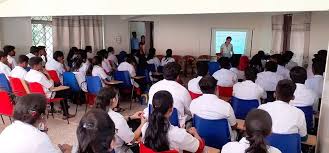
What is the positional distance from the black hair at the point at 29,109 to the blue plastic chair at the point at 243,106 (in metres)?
2.42

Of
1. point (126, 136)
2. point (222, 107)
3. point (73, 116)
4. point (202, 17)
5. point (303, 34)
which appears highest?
point (202, 17)

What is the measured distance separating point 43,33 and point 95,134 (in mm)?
8020

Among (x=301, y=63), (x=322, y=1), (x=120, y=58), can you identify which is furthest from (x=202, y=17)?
(x=322, y=1)

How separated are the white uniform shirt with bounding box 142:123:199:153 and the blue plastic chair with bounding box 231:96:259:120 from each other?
157 centimetres

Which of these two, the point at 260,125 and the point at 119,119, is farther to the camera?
the point at 119,119

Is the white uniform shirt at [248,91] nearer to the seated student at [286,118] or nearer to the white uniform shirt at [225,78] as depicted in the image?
the seated student at [286,118]

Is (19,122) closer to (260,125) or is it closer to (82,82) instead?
(260,125)

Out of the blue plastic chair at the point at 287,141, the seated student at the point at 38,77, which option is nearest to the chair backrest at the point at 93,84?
the seated student at the point at 38,77

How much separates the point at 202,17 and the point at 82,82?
19.7ft

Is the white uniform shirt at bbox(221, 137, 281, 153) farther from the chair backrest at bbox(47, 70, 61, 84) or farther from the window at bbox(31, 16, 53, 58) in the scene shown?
the window at bbox(31, 16, 53, 58)

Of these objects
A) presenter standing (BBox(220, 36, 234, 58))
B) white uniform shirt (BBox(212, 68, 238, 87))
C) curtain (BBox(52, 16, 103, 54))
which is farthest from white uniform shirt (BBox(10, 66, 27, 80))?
presenter standing (BBox(220, 36, 234, 58))

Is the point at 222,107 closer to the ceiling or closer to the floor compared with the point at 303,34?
closer to the floor

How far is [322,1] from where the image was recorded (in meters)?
3.02

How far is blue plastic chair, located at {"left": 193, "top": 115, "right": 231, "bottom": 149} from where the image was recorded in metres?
2.88
